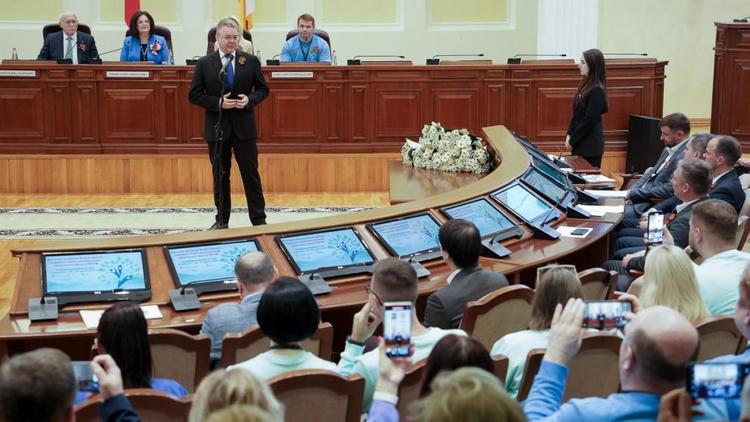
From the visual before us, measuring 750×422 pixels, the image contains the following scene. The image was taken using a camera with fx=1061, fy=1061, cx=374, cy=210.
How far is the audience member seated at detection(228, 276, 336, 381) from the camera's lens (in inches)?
123

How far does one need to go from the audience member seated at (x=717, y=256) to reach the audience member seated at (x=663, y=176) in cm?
220

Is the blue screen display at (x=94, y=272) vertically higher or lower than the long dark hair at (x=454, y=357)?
lower

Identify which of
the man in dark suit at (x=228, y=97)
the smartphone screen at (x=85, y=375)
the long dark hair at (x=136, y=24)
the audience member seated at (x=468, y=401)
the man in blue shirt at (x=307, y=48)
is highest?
the long dark hair at (x=136, y=24)

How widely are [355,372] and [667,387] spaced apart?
3.28ft

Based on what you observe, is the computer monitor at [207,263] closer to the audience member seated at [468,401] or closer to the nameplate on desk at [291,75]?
the audience member seated at [468,401]

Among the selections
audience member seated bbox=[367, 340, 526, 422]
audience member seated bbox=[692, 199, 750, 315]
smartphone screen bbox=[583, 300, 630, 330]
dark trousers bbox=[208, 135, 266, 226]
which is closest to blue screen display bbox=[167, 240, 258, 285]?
audience member seated bbox=[692, 199, 750, 315]

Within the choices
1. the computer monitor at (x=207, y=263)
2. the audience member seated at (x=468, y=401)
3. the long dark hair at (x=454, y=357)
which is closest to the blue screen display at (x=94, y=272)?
the computer monitor at (x=207, y=263)

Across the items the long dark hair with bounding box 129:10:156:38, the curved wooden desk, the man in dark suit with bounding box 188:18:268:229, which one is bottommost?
the curved wooden desk

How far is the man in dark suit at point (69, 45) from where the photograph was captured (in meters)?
10.4

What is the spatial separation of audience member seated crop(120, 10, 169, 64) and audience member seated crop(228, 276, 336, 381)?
7570 mm

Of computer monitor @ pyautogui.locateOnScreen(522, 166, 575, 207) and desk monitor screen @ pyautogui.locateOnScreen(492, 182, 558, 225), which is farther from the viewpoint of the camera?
computer monitor @ pyautogui.locateOnScreen(522, 166, 575, 207)

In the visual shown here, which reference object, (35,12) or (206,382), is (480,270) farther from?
(35,12)

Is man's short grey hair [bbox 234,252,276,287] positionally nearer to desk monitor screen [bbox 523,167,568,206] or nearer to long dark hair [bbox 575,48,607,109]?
desk monitor screen [bbox 523,167,568,206]

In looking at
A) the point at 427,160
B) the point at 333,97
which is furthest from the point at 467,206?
the point at 333,97
